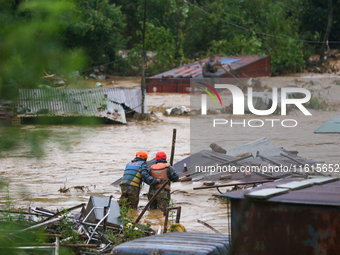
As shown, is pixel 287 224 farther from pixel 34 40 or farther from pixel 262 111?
pixel 262 111

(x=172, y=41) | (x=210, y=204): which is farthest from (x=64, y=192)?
(x=172, y=41)

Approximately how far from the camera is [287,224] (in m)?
4.06

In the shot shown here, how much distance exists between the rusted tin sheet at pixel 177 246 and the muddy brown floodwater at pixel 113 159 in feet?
3.57

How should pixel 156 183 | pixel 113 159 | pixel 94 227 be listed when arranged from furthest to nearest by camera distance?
pixel 113 159
pixel 156 183
pixel 94 227

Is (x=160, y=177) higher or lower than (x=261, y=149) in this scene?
higher

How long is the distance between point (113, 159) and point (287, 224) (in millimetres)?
12652

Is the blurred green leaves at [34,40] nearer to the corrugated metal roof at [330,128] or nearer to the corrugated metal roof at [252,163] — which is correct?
the corrugated metal roof at [252,163]

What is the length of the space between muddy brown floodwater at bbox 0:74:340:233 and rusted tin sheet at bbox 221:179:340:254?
158 centimetres

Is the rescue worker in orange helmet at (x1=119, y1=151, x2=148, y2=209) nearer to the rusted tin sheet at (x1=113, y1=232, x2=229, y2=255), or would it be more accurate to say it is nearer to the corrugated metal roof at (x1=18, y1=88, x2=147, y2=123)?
the rusted tin sheet at (x1=113, y1=232, x2=229, y2=255)

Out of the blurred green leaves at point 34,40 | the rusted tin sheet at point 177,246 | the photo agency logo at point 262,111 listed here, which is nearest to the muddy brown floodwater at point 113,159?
the blurred green leaves at point 34,40

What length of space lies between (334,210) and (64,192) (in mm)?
8431

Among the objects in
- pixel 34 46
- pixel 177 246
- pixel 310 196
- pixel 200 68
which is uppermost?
pixel 200 68

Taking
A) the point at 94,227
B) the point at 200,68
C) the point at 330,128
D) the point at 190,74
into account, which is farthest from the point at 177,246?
the point at 200,68

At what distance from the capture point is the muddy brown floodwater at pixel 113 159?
1.54m
